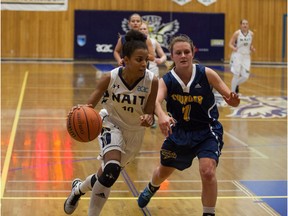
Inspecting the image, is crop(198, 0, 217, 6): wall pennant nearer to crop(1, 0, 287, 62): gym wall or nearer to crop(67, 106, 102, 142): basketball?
crop(1, 0, 287, 62): gym wall

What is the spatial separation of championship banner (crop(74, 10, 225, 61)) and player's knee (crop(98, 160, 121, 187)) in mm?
21394

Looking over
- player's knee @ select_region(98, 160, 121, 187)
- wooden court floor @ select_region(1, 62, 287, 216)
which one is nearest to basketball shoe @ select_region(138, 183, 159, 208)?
wooden court floor @ select_region(1, 62, 287, 216)

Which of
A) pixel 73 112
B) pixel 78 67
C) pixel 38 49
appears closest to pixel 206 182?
pixel 73 112

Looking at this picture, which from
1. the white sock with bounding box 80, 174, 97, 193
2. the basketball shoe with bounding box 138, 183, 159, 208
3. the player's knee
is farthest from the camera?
the basketball shoe with bounding box 138, 183, 159, 208

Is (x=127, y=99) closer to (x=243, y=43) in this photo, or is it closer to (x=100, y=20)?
(x=243, y=43)

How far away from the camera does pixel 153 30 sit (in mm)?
26781

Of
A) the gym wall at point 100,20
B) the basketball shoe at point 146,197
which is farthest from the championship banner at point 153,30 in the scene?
the basketball shoe at point 146,197

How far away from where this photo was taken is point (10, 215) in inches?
217

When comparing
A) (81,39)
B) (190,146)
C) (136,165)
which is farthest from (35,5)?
(190,146)

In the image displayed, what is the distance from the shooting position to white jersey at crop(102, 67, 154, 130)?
5289 millimetres

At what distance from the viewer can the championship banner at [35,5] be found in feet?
85.5

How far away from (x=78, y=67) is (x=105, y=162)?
1916 centimetres

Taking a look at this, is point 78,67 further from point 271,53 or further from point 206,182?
point 206,182

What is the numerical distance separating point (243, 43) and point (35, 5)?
41.2 ft
